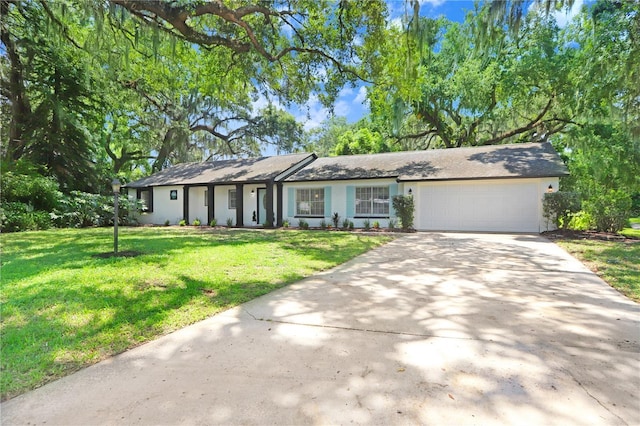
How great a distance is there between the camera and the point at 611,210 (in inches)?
458

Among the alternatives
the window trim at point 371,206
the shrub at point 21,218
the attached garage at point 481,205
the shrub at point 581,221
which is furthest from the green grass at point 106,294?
the shrub at point 581,221

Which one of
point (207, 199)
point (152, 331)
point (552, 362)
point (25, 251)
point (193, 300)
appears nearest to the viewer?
point (552, 362)

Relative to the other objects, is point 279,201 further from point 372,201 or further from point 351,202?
point 372,201

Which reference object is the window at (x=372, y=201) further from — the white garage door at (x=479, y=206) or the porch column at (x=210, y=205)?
the porch column at (x=210, y=205)

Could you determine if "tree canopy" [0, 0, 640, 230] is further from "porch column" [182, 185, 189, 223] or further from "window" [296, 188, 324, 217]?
"porch column" [182, 185, 189, 223]

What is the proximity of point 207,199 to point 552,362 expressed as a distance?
1795cm

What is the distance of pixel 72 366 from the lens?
2588 mm

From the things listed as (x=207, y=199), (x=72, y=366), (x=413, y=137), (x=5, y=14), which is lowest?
(x=72, y=366)

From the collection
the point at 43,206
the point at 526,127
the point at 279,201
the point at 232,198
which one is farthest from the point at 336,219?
the point at 526,127

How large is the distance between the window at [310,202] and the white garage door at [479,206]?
4.65m

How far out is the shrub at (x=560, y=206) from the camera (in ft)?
37.6

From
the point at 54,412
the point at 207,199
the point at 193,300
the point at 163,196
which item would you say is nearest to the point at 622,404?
the point at 54,412

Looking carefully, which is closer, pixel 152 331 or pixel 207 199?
pixel 152 331

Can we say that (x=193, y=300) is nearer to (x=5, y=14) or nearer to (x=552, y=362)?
(x=552, y=362)
